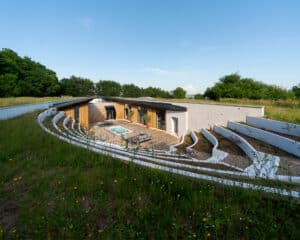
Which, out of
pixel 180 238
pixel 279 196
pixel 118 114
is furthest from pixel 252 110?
pixel 118 114

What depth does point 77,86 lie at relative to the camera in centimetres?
4903

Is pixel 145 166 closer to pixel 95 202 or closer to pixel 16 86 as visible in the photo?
pixel 95 202

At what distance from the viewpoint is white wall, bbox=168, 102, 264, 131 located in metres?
11.6

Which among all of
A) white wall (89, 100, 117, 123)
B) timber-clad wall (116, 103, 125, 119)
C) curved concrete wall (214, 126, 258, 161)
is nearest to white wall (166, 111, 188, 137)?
curved concrete wall (214, 126, 258, 161)

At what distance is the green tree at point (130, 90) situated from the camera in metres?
54.0

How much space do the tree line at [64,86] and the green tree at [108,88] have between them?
4119 millimetres

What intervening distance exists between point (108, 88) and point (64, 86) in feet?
45.0

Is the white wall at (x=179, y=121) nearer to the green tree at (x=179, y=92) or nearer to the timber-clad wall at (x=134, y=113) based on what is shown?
the timber-clad wall at (x=134, y=113)

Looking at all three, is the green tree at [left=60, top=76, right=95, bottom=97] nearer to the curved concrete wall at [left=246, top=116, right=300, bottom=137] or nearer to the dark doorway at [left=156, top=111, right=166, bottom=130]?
the dark doorway at [left=156, top=111, right=166, bottom=130]

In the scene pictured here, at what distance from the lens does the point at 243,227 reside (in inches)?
68.6

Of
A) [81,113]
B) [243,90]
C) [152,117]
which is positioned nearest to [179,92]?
[243,90]

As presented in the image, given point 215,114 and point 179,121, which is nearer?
point 215,114

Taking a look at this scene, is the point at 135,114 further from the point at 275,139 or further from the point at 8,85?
the point at 8,85

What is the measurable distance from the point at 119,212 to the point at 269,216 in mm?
1665
